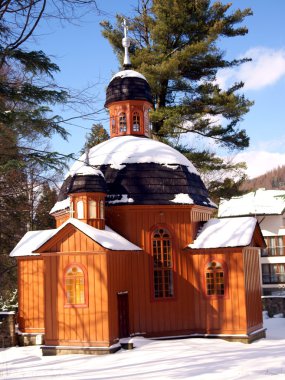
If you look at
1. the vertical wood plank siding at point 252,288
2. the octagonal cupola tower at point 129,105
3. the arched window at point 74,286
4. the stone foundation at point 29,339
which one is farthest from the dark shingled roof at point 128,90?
the stone foundation at point 29,339

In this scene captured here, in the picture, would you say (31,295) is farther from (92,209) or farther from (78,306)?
(92,209)

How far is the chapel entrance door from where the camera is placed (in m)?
16.4

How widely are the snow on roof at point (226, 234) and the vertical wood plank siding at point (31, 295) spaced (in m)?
5.64

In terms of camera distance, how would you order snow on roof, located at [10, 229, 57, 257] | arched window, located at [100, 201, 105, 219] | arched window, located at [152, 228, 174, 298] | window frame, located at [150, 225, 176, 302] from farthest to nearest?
snow on roof, located at [10, 229, 57, 257] < arched window, located at [152, 228, 174, 298] < window frame, located at [150, 225, 176, 302] < arched window, located at [100, 201, 105, 219]

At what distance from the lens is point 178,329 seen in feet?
57.0

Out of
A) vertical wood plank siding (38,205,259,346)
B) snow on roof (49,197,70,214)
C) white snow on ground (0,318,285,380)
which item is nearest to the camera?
white snow on ground (0,318,285,380)

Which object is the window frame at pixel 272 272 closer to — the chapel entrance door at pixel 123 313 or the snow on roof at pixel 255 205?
the snow on roof at pixel 255 205

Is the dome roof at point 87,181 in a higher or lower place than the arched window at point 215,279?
higher

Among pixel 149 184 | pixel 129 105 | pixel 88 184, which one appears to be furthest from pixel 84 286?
pixel 129 105

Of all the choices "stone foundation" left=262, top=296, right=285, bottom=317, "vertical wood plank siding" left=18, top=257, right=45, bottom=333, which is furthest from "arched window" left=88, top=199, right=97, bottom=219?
"stone foundation" left=262, top=296, right=285, bottom=317

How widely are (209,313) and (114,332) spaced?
3469 millimetres

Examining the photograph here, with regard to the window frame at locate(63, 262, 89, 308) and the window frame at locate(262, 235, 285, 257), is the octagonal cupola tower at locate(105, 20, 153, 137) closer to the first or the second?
the window frame at locate(63, 262, 89, 308)

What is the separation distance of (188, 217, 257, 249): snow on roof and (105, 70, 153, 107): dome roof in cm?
588

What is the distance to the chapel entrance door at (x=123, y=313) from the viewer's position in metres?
16.4
